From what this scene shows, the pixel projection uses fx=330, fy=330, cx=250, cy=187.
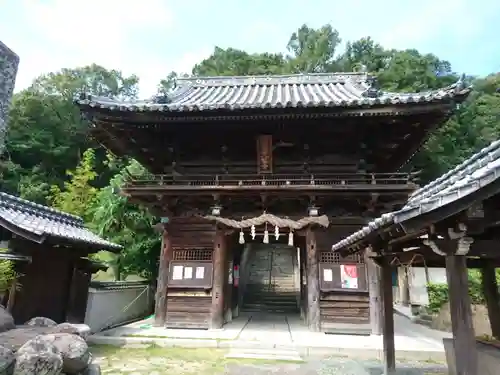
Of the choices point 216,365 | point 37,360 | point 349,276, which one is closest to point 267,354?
point 216,365

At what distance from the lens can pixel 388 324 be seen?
19.0ft

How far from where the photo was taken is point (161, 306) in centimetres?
1012

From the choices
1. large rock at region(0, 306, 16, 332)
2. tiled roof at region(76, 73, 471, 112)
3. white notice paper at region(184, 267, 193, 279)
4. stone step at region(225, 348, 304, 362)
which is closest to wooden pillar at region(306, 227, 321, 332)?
stone step at region(225, 348, 304, 362)

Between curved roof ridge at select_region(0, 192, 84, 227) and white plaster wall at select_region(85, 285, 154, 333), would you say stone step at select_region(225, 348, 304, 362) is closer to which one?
white plaster wall at select_region(85, 285, 154, 333)

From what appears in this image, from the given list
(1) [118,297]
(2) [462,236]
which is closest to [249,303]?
(1) [118,297]

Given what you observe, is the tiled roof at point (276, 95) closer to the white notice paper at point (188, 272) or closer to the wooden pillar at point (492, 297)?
the wooden pillar at point (492, 297)

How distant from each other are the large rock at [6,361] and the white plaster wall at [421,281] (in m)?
15.1

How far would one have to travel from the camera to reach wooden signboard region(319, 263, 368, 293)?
9758 millimetres

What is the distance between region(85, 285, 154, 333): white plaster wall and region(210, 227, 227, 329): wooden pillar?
11.5 feet

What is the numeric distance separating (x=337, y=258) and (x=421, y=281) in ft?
27.7

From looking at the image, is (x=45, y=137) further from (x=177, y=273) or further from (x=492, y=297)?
(x=492, y=297)

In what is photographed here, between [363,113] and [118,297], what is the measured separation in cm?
1021

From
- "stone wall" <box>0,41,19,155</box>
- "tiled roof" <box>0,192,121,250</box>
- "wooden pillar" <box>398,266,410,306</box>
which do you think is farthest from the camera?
"wooden pillar" <box>398,266,410,306</box>

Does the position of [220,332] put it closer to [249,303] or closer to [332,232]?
[332,232]
